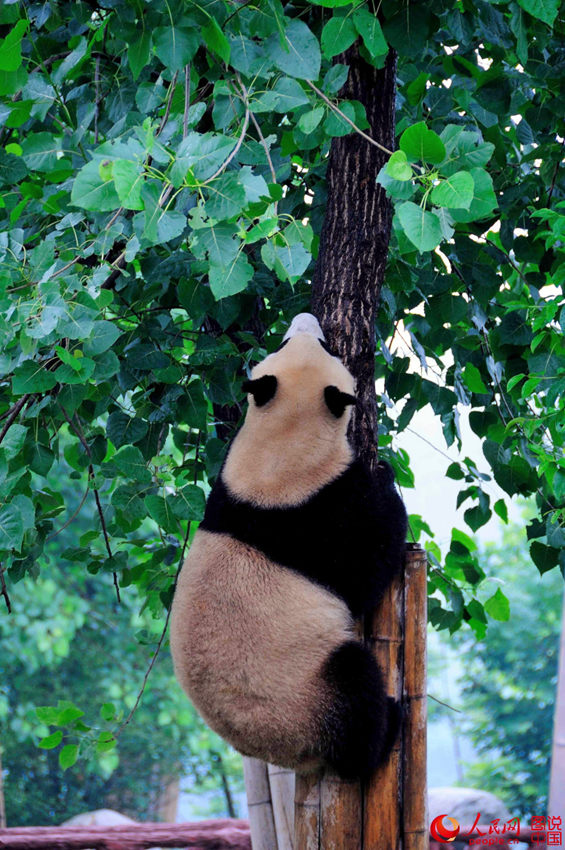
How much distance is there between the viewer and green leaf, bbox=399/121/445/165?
1.83 metres

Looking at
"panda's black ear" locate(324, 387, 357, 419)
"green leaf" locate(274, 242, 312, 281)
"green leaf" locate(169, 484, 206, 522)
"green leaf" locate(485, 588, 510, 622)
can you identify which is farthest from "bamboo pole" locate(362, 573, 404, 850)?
"green leaf" locate(274, 242, 312, 281)

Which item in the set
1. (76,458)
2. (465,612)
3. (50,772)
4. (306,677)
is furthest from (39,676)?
(306,677)

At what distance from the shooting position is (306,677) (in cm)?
238

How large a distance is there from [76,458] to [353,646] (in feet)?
6.01

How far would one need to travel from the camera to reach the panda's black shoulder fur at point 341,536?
238cm

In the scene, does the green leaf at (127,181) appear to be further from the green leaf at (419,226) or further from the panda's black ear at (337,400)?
the panda's black ear at (337,400)

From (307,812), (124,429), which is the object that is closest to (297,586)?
(307,812)

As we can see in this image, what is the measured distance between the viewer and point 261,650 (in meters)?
2.36

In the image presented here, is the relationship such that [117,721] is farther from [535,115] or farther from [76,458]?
[535,115]

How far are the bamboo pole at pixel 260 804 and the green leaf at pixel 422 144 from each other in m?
2.54

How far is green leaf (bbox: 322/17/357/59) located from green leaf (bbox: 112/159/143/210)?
0.70 m

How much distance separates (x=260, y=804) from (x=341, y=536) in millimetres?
1632

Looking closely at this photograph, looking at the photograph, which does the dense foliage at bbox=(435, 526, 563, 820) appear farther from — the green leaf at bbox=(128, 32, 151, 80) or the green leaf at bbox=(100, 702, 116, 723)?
the green leaf at bbox=(128, 32, 151, 80)

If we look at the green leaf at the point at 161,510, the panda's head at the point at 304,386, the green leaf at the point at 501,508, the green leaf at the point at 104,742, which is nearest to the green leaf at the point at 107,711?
the green leaf at the point at 104,742
